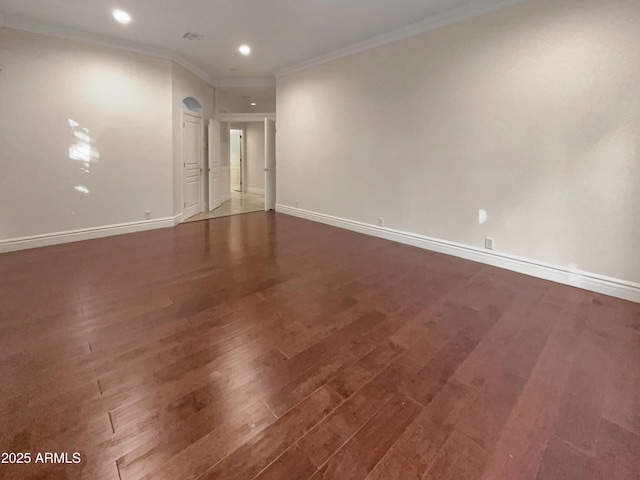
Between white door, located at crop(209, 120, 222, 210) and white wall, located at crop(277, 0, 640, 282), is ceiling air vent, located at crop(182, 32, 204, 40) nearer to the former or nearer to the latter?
white wall, located at crop(277, 0, 640, 282)

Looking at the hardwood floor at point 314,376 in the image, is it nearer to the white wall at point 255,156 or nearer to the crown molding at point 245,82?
the crown molding at point 245,82

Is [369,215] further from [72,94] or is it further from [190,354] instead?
[72,94]

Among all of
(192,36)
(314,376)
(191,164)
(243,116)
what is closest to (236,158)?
(243,116)

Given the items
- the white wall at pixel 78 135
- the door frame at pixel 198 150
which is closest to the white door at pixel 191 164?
the door frame at pixel 198 150

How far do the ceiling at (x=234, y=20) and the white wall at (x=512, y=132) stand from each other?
48 cm

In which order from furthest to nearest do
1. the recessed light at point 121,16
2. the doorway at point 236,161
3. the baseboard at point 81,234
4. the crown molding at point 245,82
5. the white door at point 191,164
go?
the doorway at point 236,161
the crown molding at point 245,82
the white door at point 191,164
the baseboard at point 81,234
the recessed light at point 121,16

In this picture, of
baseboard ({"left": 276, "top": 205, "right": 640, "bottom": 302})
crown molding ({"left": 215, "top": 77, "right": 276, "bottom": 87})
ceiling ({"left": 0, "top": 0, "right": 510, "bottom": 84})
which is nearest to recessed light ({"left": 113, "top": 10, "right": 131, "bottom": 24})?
ceiling ({"left": 0, "top": 0, "right": 510, "bottom": 84})

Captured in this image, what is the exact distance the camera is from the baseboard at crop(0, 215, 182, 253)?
4.38 metres

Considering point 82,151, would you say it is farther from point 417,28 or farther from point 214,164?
point 417,28

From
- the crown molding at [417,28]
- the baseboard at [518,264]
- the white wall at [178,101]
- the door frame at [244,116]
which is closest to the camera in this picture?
the baseboard at [518,264]

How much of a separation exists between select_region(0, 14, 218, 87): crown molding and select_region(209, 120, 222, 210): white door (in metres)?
1.51

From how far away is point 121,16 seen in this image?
416 centimetres

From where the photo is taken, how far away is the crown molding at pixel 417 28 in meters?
3.75

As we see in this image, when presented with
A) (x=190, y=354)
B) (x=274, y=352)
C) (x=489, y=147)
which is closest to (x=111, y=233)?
(x=190, y=354)
